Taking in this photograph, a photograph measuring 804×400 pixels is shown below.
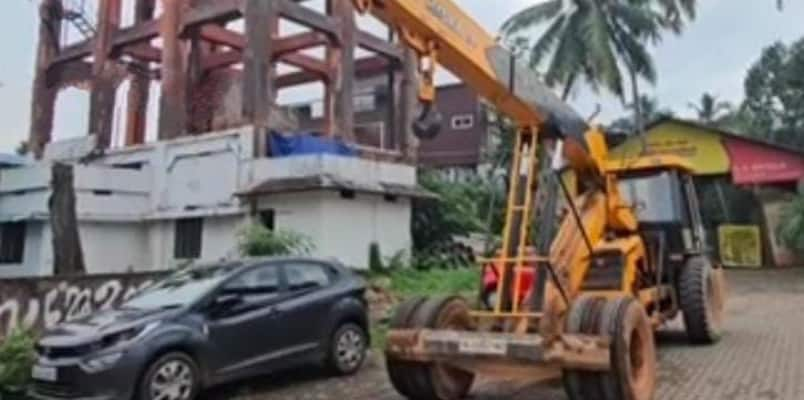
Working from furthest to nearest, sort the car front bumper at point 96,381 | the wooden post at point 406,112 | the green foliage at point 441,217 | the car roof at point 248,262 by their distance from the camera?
the wooden post at point 406,112, the green foliage at point 441,217, the car roof at point 248,262, the car front bumper at point 96,381

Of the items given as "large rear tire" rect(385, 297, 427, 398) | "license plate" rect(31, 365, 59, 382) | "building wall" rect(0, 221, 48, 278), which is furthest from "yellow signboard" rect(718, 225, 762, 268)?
"license plate" rect(31, 365, 59, 382)

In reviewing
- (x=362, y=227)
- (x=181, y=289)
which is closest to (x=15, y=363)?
(x=181, y=289)

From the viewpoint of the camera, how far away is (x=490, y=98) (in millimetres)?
7984

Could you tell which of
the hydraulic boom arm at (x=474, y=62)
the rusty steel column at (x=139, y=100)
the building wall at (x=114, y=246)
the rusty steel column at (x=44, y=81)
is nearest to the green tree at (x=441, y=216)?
the building wall at (x=114, y=246)

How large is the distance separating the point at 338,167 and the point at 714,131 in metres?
13.8

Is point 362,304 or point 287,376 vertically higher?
point 362,304

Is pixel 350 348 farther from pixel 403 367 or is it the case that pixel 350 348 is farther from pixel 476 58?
pixel 476 58

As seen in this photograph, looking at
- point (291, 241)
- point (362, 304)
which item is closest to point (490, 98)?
point (362, 304)

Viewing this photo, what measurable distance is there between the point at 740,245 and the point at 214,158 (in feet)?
56.9

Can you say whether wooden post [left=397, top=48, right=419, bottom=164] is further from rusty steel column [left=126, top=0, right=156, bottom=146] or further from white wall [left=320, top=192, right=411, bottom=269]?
rusty steel column [left=126, top=0, right=156, bottom=146]

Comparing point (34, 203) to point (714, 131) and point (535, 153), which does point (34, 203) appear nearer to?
point (535, 153)

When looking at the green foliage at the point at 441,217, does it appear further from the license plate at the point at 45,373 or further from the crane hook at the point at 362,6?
the crane hook at the point at 362,6

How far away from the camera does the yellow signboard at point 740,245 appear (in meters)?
26.7

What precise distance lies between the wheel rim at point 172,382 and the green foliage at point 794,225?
20379 millimetres
